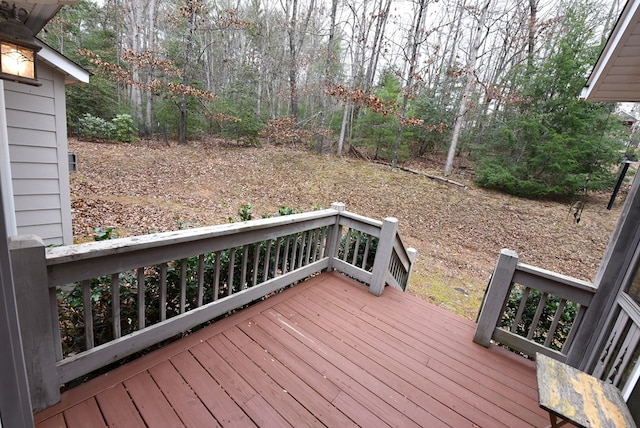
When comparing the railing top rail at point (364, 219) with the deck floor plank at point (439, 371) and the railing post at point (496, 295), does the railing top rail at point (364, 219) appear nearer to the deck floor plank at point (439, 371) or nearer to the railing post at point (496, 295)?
the deck floor plank at point (439, 371)

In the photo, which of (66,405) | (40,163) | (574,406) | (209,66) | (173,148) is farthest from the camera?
(209,66)

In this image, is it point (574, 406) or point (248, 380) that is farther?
point (248, 380)

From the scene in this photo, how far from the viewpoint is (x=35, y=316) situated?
1527 millimetres

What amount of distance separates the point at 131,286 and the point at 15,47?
189 cm

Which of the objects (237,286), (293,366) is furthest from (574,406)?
(237,286)

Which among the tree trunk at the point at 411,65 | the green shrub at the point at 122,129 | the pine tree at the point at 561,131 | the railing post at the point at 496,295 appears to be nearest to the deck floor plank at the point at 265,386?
the railing post at the point at 496,295

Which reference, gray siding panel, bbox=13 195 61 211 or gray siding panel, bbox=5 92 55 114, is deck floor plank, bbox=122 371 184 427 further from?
gray siding panel, bbox=5 92 55 114

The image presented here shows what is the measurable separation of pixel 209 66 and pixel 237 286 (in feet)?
68.4

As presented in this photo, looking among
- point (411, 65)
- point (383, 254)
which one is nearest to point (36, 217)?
point (383, 254)

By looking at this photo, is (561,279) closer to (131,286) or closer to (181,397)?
(181,397)

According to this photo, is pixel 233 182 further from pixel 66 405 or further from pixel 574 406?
→ pixel 574 406

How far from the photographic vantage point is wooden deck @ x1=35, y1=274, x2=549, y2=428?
1817 millimetres

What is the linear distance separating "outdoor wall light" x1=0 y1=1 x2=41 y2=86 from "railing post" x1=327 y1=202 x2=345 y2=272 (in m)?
2.97

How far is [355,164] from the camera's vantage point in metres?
13.8
